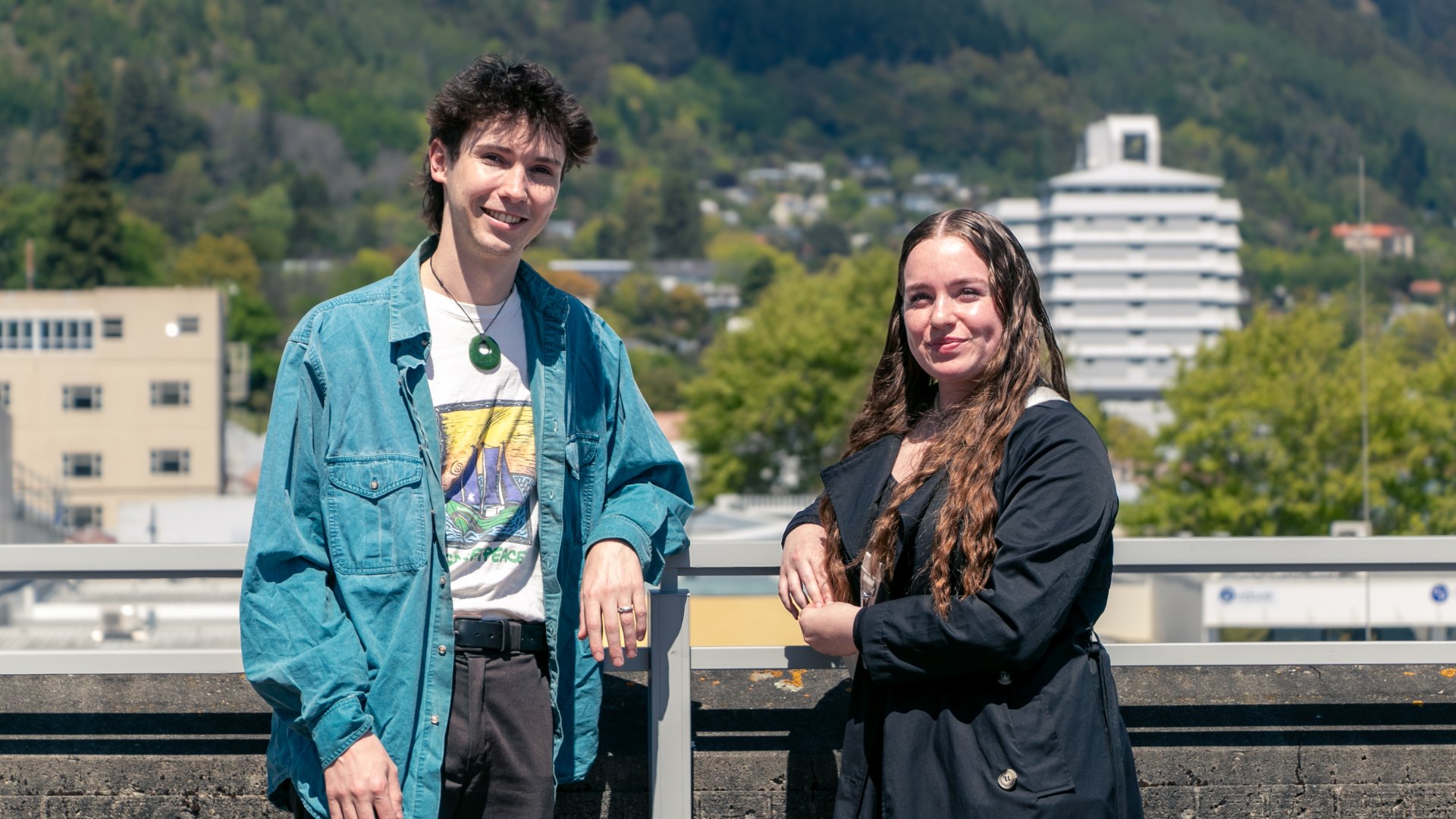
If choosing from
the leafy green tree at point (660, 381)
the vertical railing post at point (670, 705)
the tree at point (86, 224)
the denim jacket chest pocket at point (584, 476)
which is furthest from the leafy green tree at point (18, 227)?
the denim jacket chest pocket at point (584, 476)

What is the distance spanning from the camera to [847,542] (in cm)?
300

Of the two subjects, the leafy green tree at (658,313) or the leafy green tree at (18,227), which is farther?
the leafy green tree at (658,313)

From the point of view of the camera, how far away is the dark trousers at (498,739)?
2.91 meters

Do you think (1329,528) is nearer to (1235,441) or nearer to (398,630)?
(1235,441)

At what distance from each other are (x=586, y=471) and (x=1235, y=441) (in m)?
54.6

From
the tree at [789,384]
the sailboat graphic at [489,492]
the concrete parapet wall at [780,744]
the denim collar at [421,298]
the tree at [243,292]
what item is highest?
the tree at [243,292]

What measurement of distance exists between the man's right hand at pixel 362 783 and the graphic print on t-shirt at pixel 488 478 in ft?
1.18

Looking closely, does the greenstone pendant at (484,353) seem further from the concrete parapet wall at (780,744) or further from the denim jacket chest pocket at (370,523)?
the concrete parapet wall at (780,744)

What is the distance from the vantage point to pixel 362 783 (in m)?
2.71

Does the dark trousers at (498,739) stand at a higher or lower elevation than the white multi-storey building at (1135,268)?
lower

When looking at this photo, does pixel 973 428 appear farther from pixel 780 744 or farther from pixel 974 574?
pixel 780 744

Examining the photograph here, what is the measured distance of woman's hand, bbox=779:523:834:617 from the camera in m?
3.04

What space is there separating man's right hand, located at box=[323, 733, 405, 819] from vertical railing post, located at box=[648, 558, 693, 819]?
0.85m

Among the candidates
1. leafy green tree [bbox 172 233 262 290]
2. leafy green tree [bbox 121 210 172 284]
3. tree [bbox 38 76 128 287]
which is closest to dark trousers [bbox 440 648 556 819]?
tree [bbox 38 76 128 287]
